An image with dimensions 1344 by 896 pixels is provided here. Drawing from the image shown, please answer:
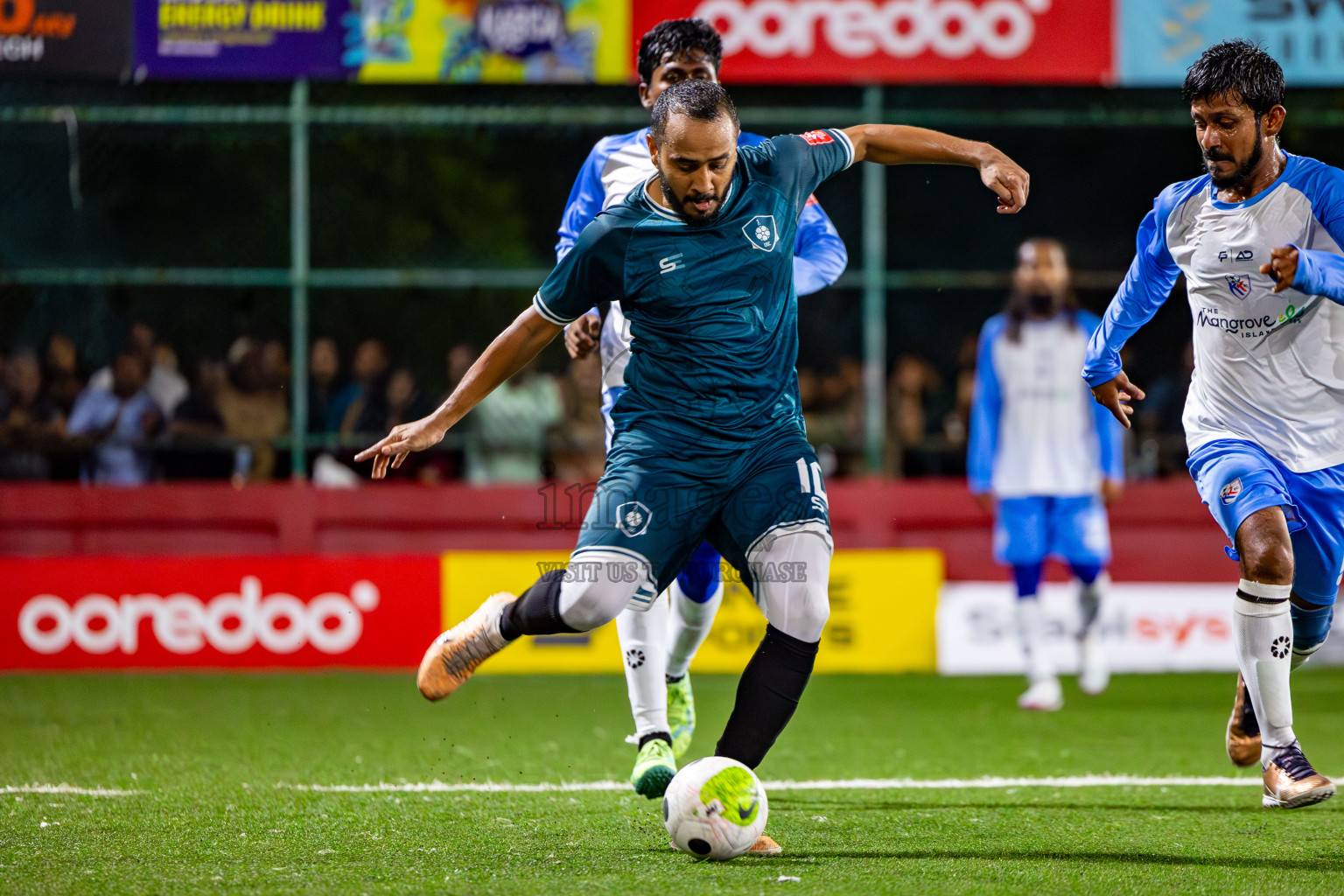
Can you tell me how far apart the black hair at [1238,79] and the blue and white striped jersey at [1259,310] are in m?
0.25

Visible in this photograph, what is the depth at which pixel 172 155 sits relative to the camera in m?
12.6

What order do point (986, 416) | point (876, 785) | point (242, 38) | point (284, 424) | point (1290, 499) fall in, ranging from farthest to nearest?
point (284, 424), point (242, 38), point (986, 416), point (876, 785), point (1290, 499)

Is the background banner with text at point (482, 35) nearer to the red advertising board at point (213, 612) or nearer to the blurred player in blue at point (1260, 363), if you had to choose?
the red advertising board at point (213, 612)

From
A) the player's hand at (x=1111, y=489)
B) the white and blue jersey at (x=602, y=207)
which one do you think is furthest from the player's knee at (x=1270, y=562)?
the player's hand at (x=1111, y=489)

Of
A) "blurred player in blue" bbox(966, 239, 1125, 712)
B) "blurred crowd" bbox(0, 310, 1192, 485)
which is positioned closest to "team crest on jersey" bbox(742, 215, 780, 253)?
"blurred player in blue" bbox(966, 239, 1125, 712)

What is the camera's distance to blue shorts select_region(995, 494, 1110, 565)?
9.11 meters

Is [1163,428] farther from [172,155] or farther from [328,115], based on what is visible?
[172,155]

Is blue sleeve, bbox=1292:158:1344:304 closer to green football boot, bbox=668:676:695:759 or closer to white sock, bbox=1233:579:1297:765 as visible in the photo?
white sock, bbox=1233:579:1297:765

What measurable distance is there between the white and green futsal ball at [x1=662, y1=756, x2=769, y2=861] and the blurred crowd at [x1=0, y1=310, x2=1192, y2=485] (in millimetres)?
6404

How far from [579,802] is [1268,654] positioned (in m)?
2.30

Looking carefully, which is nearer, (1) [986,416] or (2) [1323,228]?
(2) [1323,228]

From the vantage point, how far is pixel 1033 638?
8.98 m

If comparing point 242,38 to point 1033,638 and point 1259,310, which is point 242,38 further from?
point 1259,310

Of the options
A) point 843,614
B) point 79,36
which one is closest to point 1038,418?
point 843,614
